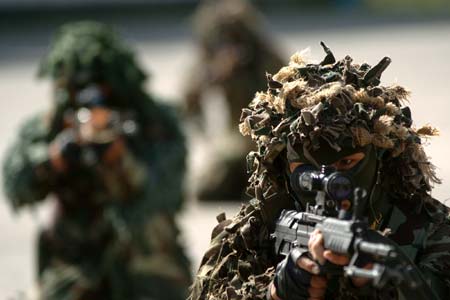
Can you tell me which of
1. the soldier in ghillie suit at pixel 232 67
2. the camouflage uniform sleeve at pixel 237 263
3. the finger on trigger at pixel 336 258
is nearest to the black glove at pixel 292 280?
the finger on trigger at pixel 336 258

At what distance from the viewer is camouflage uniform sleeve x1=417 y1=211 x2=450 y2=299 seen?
187 inches

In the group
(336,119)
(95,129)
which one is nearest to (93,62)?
(95,129)

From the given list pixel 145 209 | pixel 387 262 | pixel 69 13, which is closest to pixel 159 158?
pixel 145 209

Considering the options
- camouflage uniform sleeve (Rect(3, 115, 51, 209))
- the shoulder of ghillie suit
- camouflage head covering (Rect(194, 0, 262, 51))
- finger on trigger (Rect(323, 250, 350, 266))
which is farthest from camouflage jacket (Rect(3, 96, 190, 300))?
camouflage head covering (Rect(194, 0, 262, 51))

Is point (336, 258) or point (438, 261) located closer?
point (336, 258)

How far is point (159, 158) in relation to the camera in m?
9.02

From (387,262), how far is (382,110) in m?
0.64

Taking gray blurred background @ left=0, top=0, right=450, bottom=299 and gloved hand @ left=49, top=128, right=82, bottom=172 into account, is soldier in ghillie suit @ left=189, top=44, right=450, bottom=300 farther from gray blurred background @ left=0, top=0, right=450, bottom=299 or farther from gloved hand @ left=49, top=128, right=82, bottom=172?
gray blurred background @ left=0, top=0, right=450, bottom=299

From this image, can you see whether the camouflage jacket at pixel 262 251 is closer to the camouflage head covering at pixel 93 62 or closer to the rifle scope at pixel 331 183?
the rifle scope at pixel 331 183

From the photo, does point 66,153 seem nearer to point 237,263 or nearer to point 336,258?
point 237,263

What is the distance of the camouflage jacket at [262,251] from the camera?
4.77 metres

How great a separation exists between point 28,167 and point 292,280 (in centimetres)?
465

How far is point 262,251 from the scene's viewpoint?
4.90m

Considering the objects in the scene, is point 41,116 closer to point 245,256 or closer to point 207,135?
point 245,256
